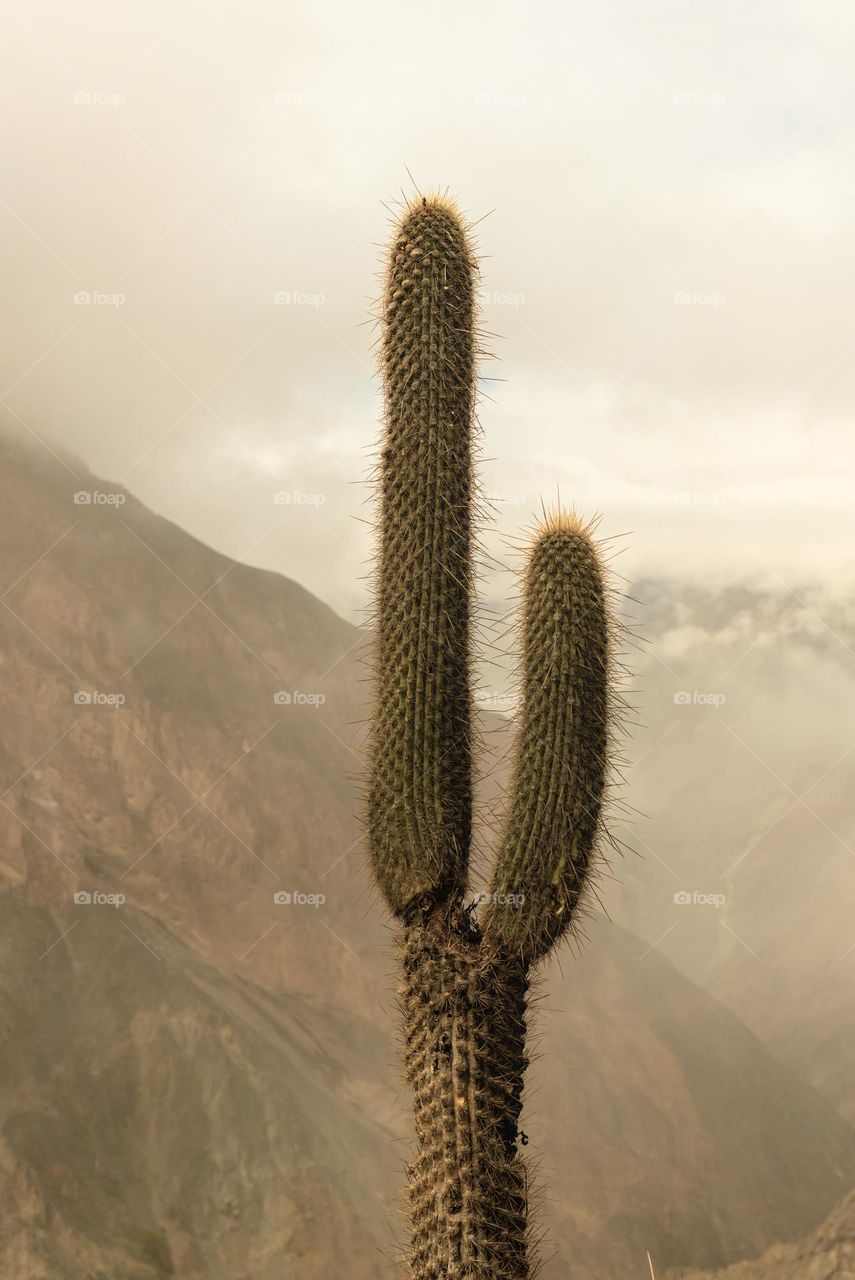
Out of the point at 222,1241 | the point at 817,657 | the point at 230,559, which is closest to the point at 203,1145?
the point at 222,1241

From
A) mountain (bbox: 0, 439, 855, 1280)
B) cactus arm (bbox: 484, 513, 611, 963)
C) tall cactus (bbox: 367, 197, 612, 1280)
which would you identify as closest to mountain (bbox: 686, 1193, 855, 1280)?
mountain (bbox: 0, 439, 855, 1280)

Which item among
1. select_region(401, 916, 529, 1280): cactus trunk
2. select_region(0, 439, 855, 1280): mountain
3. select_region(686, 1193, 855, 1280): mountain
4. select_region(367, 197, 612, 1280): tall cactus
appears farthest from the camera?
select_region(686, 1193, 855, 1280): mountain

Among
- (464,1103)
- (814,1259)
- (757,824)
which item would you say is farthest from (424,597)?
(757,824)

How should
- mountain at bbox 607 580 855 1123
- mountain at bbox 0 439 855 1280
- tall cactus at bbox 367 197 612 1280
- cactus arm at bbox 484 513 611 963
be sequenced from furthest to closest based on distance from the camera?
mountain at bbox 607 580 855 1123, mountain at bbox 0 439 855 1280, cactus arm at bbox 484 513 611 963, tall cactus at bbox 367 197 612 1280

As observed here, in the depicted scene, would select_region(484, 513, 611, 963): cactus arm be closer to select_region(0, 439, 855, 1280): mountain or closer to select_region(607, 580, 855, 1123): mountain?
select_region(0, 439, 855, 1280): mountain

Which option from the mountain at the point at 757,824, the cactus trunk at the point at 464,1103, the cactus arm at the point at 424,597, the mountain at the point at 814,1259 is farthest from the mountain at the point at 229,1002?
the cactus trunk at the point at 464,1103

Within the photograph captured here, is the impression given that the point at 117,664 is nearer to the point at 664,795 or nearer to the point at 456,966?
the point at 664,795

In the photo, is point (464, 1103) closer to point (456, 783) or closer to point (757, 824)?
point (456, 783)
